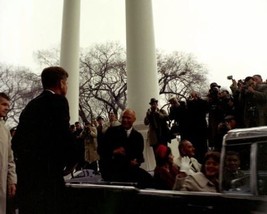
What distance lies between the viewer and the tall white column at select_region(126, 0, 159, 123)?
1884 centimetres

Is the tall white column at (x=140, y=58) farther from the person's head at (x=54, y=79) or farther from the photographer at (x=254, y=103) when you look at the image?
the person's head at (x=54, y=79)

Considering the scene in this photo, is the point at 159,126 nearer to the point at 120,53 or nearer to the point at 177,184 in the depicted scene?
the point at 177,184

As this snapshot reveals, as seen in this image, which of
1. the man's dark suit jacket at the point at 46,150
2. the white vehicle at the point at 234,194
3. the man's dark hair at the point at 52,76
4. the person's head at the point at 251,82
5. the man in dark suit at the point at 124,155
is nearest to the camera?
the white vehicle at the point at 234,194

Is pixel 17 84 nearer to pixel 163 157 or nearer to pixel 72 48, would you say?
pixel 72 48

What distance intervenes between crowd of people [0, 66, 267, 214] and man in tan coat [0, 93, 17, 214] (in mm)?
13

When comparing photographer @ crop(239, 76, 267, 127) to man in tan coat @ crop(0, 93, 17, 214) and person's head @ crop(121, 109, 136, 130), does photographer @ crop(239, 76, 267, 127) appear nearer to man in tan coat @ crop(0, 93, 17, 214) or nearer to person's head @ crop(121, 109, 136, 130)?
person's head @ crop(121, 109, 136, 130)

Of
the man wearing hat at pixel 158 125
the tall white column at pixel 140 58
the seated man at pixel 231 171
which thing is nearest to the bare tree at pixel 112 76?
the tall white column at pixel 140 58

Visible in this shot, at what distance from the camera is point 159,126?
14.4 metres

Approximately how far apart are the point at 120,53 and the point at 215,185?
55.6 meters

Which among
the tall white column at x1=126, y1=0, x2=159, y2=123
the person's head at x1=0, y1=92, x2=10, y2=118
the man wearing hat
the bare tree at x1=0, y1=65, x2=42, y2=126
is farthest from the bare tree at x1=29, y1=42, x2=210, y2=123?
the person's head at x1=0, y1=92, x2=10, y2=118

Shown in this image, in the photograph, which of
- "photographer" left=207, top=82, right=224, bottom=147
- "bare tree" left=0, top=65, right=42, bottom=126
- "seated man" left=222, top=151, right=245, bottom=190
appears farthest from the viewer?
"bare tree" left=0, top=65, right=42, bottom=126

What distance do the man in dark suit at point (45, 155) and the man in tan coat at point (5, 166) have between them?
1.27m

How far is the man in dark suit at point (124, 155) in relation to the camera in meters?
8.29

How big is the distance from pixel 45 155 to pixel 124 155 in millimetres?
3855
